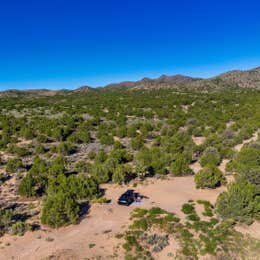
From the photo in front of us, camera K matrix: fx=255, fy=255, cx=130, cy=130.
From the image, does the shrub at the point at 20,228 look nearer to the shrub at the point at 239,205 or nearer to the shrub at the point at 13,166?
the shrub at the point at 13,166

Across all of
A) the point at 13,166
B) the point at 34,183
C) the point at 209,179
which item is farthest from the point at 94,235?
the point at 13,166

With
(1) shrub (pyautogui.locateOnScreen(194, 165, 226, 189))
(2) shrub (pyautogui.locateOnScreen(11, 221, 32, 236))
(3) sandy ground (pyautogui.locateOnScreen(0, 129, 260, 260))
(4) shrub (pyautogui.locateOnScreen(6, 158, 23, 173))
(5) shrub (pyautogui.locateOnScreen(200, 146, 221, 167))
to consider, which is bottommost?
(3) sandy ground (pyautogui.locateOnScreen(0, 129, 260, 260))

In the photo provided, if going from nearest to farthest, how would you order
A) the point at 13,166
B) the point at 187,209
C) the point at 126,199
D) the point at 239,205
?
the point at 239,205, the point at 187,209, the point at 126,199, the point at 13,166

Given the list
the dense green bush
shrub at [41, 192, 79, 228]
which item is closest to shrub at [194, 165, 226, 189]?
shrub at [41, 192, 79, 228]

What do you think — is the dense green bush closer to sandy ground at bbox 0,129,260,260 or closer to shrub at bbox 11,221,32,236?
shrub at bbox 11,221,32,236

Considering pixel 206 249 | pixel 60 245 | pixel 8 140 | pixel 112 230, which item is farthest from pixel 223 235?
pixel 8 140

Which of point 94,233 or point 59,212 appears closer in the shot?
point 94,233

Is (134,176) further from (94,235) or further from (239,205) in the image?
(239,205)
